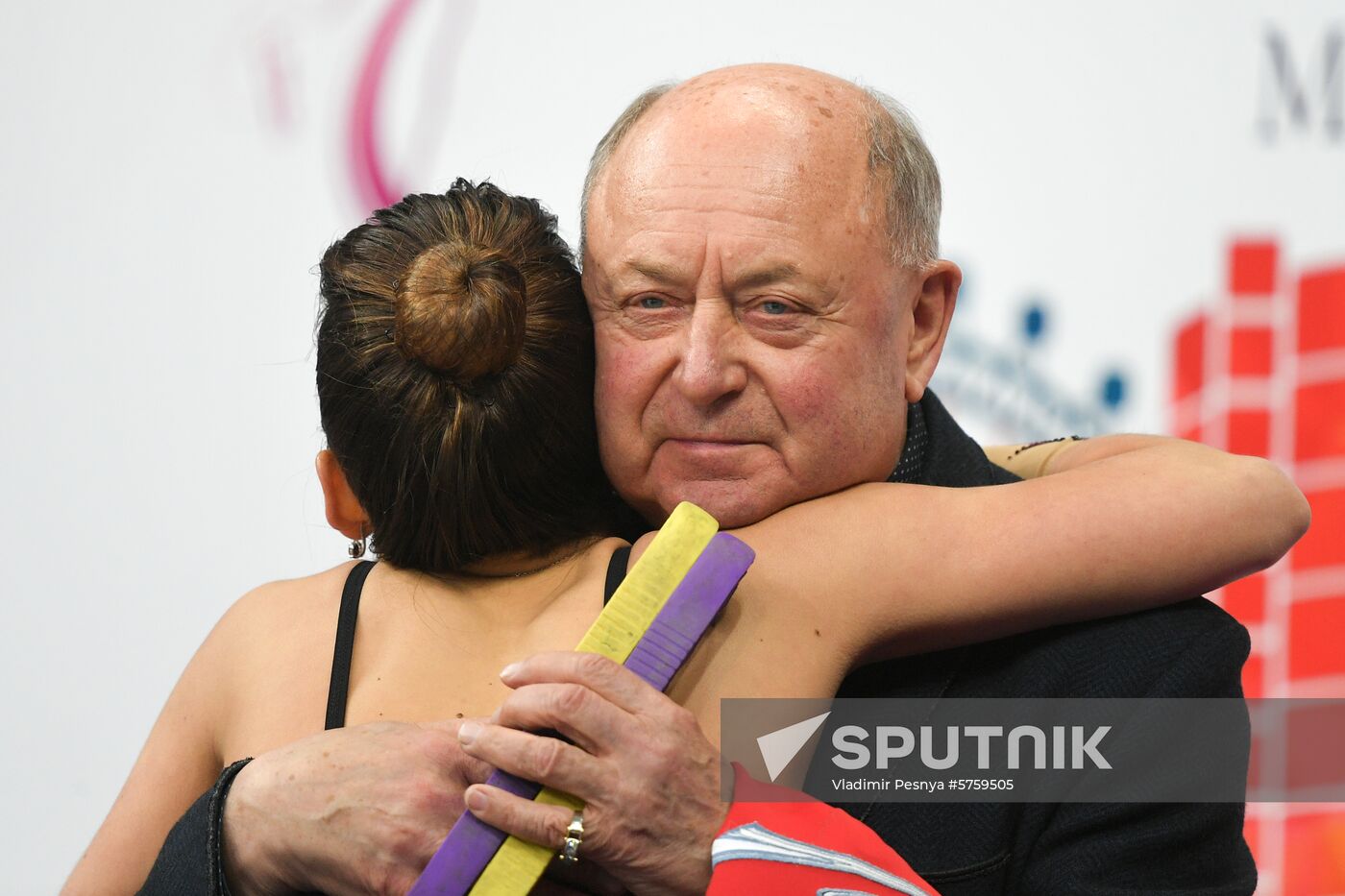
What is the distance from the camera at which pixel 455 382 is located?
111cm

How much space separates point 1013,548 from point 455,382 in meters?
0.48

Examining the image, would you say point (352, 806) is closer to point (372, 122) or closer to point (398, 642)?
point (398, 642)

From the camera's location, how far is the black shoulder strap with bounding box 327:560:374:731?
110 centimetres

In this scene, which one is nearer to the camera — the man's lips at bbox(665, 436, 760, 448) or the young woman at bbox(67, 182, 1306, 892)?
the young woman at bbox(67, 182, 1306, 892)

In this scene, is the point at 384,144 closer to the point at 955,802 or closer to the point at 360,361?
the point at 360,361

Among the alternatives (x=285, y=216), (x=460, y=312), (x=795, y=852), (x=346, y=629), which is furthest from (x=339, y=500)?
(x=285, y=216)

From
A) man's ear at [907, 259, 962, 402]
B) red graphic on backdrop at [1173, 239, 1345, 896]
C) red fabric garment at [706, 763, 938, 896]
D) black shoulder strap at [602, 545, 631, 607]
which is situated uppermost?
man's ear at [907, 259, 962, 402]

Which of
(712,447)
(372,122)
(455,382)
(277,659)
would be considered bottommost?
(277,659)

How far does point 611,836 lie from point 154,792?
0.48 metres

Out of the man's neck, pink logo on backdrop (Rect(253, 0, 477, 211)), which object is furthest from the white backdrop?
the man's neck

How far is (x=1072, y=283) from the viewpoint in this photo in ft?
8.86

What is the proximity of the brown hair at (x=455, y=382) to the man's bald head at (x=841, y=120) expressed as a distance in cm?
20

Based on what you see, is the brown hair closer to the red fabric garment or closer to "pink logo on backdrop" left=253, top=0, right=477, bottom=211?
the red fabric garment

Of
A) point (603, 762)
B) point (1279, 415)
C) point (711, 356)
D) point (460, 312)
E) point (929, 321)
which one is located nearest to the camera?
point (603, 762)
